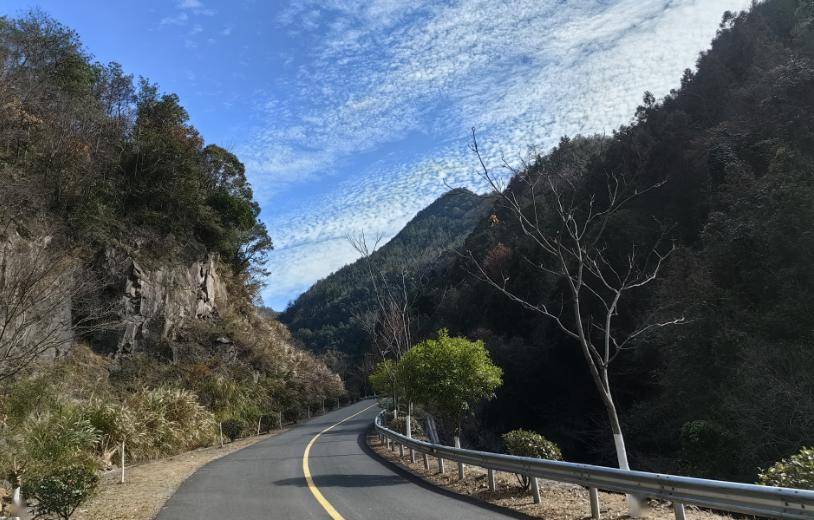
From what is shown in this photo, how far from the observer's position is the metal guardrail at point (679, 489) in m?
4.60

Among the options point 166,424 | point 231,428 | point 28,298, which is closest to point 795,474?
point 28,298

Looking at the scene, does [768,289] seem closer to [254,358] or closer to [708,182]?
[708,182]

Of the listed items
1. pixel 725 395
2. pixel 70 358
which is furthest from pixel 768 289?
pixel 70 358

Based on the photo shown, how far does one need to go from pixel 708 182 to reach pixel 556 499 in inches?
1024

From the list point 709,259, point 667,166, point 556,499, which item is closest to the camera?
point 556,499

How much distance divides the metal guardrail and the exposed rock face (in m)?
23.9

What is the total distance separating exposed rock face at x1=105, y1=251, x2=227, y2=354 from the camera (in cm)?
2759

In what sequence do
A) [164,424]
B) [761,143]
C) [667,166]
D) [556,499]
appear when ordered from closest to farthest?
1. [556,499]
2. [164,424]
3. [761,143]
4. [667,166]

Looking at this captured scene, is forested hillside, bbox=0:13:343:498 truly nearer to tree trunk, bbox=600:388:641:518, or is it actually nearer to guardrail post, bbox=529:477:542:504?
guardrail post, bbox=529:477:542:504

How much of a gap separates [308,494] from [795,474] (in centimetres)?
750

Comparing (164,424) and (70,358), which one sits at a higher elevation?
(70,358)

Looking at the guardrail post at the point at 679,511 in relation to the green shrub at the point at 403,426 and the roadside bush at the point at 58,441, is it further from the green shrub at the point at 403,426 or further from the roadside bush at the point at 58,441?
the green shrub at the point at 403,426

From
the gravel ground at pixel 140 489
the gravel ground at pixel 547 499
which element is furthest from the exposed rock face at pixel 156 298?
the gravel ground at pixel 547 499

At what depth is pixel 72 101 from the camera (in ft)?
92.1
